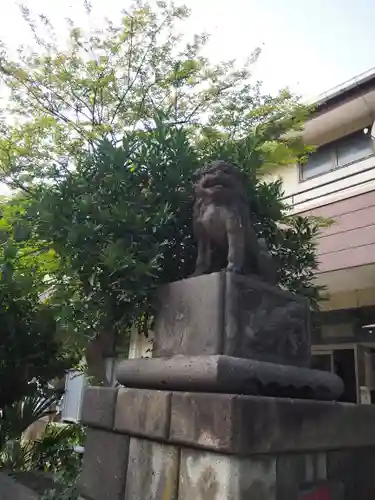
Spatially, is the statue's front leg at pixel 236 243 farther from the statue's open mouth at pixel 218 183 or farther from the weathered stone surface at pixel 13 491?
the weathered stone surface at pixel 13 491

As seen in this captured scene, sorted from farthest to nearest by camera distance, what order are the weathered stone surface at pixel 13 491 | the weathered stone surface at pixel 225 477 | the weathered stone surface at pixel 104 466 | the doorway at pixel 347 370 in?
the doorway at pixel 347 370, the weathered stone surface at pixel 13 491, the weathered stone surface at pixel 104 466, the weathered stone surface at pixel 225 477

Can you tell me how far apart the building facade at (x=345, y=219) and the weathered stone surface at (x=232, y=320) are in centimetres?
385

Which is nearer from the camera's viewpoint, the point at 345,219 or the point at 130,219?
the point at 130,219

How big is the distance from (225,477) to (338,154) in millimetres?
7925

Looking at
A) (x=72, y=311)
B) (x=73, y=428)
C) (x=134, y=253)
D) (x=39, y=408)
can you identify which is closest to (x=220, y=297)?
(x=134, y=253)

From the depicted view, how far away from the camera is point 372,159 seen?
26.1 ft

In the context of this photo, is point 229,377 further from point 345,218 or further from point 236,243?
point 345,218

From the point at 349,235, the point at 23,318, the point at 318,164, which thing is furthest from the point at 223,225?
the point at 318,164

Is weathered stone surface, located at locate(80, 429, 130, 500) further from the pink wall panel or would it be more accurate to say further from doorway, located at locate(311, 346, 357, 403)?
doorway, located at locate(311, 346, 357, 403)

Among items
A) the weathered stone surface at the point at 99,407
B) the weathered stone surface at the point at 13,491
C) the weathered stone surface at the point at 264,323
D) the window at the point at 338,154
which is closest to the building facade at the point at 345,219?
the window at the point at 338,154

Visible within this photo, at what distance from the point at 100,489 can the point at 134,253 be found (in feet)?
5.62

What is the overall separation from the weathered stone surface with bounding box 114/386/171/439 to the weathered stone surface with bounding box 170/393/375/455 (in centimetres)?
8

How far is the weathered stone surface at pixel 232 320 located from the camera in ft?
9.39

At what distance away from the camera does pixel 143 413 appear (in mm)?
2863
